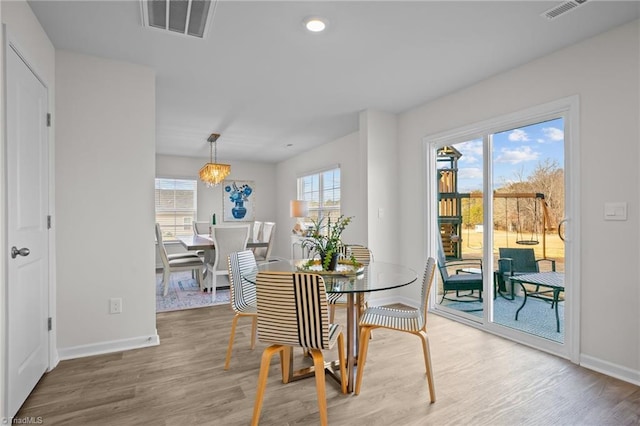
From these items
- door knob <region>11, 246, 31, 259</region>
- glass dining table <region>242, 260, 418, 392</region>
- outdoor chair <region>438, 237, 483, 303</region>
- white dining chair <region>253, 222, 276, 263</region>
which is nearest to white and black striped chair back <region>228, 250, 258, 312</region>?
glass dining table <region>242, 260, 418, 392</region>

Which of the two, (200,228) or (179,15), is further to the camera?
(200,228)

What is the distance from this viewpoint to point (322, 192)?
638 centimetres

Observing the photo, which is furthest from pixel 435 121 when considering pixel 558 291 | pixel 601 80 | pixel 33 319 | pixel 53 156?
pixel 33 319

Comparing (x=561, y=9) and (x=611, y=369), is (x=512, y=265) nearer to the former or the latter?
(x=611, y=369)

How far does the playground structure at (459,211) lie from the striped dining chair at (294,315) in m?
2.34

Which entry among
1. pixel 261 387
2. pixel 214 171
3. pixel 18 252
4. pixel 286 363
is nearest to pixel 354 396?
pixel 286 363

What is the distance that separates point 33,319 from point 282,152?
5.23 metres

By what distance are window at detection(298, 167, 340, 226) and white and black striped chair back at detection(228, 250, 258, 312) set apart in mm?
3037

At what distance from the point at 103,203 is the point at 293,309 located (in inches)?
80.8

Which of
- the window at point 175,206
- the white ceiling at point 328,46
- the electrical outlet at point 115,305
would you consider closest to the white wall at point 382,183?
the white ceiling at point 328,46

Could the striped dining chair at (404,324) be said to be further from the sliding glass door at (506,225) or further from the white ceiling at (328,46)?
the white ceiling at (328,46)

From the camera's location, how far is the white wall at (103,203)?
2.64 metres

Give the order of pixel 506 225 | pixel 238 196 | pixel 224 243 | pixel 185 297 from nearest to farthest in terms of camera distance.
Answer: pixel 506 225 → pixel 224 243 → pixel 185 297 → pixel 238 196

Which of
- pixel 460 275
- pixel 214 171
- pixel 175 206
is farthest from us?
pixel 175 206
